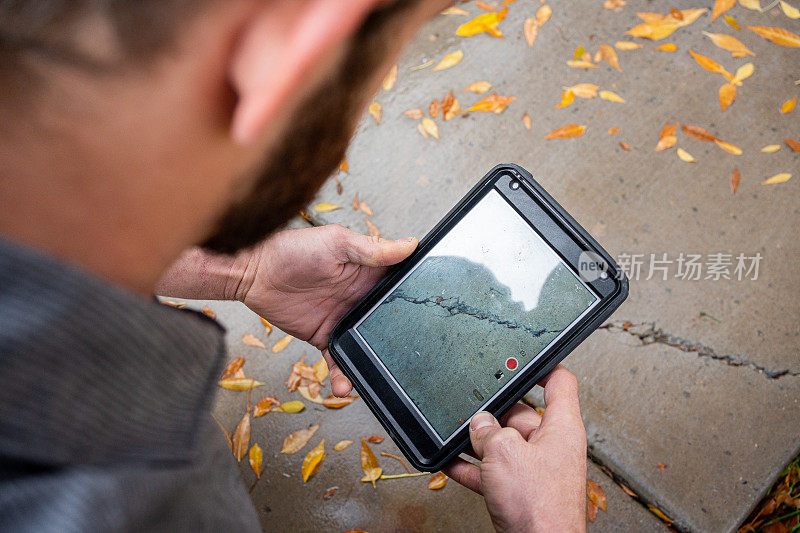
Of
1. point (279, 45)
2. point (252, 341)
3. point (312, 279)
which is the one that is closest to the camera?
point (279, 45)

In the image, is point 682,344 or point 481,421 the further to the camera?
point 682,344

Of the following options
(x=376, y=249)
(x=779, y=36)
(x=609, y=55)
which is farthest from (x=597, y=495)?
(x=779, y=36)

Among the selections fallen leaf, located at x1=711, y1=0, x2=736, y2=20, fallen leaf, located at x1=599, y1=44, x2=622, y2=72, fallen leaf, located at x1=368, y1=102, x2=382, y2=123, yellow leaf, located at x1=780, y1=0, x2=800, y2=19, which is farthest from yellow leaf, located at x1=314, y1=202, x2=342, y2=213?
yellow leaf, located at x1=780, y1=0, x2=800, y2=19

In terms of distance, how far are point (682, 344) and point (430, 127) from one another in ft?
3.91

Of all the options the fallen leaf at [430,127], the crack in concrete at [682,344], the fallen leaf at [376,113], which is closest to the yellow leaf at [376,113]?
the fallen leaf at [376,113]

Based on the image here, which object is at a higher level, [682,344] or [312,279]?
[312,279]

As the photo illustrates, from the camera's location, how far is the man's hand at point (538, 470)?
115 cm

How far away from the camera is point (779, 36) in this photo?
2.14 metres

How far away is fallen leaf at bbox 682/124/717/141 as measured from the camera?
2035 mm

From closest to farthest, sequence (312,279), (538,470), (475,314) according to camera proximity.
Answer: (538,470) → (475,314) → (312,279)

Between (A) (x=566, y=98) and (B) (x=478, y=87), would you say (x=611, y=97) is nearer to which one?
(A) (x=566, y=98)

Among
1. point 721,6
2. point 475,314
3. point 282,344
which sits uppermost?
point 721,6

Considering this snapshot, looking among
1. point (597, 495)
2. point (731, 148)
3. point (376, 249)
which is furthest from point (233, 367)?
point (731, 148)

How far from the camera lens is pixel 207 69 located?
0.50 meters
